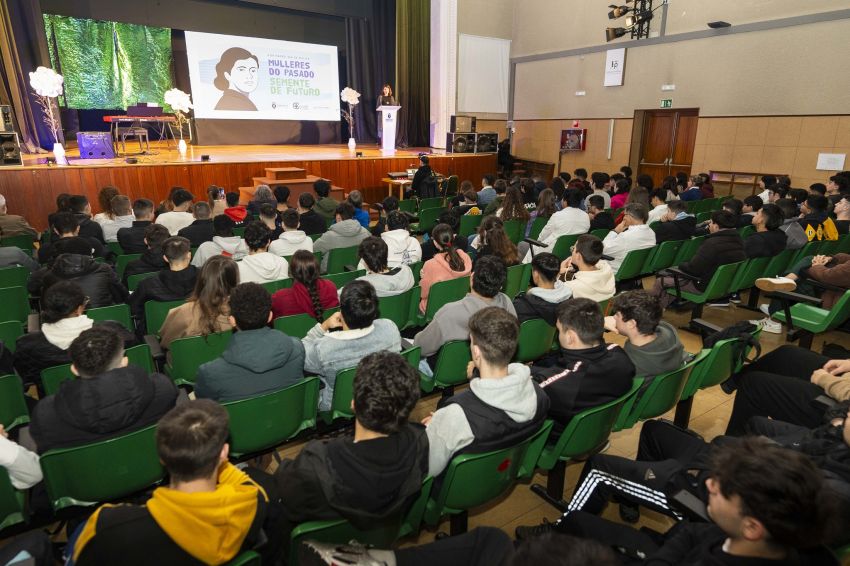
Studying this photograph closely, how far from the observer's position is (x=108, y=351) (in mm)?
1940

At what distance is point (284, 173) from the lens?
912 cm

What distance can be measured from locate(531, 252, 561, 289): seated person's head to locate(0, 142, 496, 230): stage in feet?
21.7

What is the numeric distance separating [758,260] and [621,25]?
8.82m

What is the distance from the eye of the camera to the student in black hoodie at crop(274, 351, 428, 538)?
150cm

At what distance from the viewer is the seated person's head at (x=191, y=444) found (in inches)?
53.6

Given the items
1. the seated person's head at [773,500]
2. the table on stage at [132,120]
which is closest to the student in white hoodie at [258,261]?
the seated person's head at [773,500]

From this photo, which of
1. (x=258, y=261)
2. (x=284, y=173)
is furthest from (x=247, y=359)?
(x=284, y=173)

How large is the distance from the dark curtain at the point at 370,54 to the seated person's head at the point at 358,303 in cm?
1272

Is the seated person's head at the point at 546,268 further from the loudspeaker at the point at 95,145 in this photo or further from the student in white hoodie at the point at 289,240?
the loudspeaker at the point at 95,145

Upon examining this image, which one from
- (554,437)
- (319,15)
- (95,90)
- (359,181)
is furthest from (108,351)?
(319,15)

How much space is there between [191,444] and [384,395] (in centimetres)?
55

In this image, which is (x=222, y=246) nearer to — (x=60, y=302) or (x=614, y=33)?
(x=60, y=302)

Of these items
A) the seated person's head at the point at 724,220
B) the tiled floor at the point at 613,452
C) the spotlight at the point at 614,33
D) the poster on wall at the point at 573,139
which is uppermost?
the spotlight at the point at 614,33

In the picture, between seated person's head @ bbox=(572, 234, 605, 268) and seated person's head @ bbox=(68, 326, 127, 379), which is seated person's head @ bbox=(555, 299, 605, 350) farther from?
seated person's head @ bbox=(68, 326, 127, 379)
